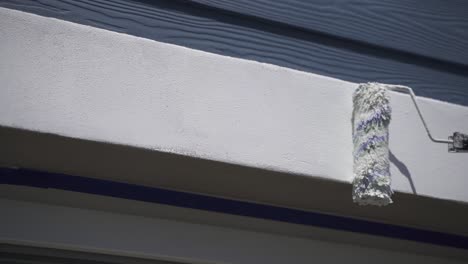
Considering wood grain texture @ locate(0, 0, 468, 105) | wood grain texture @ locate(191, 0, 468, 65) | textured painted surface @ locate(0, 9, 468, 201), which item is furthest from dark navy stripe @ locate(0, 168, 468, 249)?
wood grain texture @ locate(191, 0, 468, 65)

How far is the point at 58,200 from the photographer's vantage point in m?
1.37

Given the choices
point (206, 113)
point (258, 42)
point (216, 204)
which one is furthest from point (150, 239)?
point (258, 42)

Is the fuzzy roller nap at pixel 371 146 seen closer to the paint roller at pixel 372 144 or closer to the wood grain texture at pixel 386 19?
the paint roller at pixel 372 144

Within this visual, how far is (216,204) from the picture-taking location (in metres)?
1.46

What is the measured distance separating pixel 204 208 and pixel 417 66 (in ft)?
2.27

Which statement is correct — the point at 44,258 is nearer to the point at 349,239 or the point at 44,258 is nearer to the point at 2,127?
the point at 2,127

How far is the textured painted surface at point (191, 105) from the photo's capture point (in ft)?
3.81

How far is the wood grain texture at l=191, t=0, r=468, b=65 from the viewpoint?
1.49 metres

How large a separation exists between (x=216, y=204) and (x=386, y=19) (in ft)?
2.20

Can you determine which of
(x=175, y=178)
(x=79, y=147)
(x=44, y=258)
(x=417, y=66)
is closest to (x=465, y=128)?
(x=417, y=66)

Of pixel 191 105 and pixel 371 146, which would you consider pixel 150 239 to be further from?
pixel 371 146

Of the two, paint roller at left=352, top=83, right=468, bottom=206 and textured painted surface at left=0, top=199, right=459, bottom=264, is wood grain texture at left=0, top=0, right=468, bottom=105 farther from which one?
textured painted surface at left=0, top=199, right=459, bottom=264

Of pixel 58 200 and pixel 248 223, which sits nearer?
pixel 58 200

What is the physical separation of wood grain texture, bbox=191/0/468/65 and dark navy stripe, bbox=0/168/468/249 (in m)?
0.46
